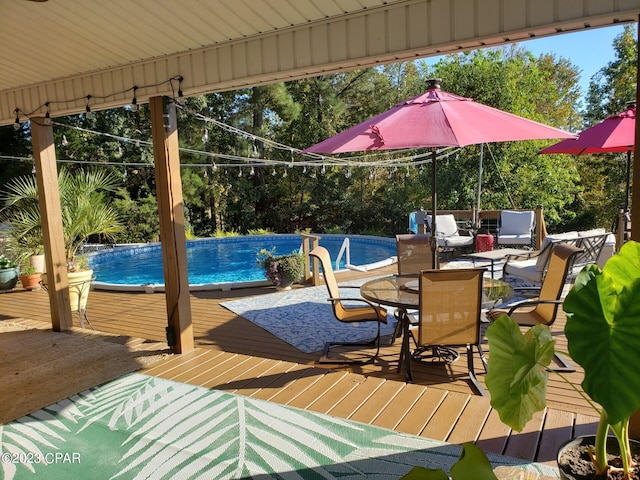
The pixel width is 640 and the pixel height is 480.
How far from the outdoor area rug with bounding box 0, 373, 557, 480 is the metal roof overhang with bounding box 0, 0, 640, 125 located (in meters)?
2.21

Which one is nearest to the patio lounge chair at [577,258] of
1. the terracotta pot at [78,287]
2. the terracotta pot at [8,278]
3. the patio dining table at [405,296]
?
the patio dining table at [405,296]

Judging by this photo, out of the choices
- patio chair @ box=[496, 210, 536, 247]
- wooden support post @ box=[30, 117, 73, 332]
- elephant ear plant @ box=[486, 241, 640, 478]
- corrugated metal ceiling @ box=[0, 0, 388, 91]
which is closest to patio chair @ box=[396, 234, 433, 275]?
corrugated metal ceiling @ box=[0, 0, 388, 91]

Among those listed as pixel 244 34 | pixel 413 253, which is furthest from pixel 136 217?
pixel 244 34

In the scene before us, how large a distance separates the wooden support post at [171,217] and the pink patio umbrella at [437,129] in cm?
124

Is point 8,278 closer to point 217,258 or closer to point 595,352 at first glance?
point 217,258

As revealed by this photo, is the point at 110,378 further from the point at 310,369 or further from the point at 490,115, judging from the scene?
the point at 490,115

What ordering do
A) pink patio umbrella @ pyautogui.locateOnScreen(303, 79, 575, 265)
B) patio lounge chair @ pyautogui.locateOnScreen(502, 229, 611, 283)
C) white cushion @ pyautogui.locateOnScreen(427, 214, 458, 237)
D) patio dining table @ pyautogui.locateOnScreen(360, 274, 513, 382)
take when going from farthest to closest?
white cushion @ pyautogui.locateOnScreen(427, 214, 458, 237), patio lounge chair @ pyautogui.locateOnScreen(502, 229, 611, 283), patio dining table @ pyautogui.locateOnScreen(360, 274, 513, 382), pink patio umbrella @ pyautogui.locateOnScreen(303, 79, 575, 265)

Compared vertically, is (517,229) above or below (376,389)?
above

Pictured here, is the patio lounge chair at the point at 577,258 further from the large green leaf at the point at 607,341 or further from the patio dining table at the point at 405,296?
the large green leaf at the point at 607,341

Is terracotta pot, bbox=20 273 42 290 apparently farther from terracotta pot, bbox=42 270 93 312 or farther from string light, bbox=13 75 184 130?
string light, bbox=13 75 184 130

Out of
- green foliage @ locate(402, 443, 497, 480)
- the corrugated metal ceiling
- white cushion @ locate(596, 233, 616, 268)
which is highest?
the corrugated metal ceiling

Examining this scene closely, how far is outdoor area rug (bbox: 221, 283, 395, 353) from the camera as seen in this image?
4793 millimetres

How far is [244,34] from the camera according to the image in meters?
3.30

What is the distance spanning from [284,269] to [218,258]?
7.67 metres
